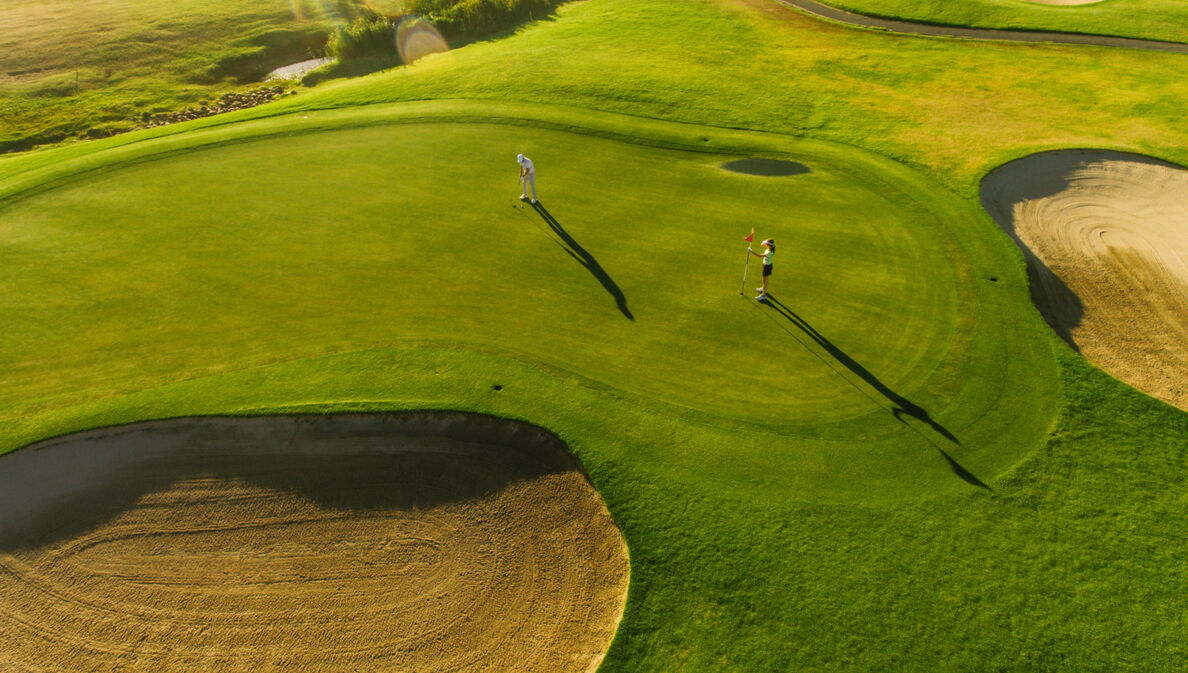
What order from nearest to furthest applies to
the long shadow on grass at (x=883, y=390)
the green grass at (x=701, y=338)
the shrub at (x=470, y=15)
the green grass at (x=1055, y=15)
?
the green grass at (x=701, y=338) < the long shadow on grass at (x=883, y=390) < the green grass at (x=1055, y=15) < the shrub at (x=470, y=15)

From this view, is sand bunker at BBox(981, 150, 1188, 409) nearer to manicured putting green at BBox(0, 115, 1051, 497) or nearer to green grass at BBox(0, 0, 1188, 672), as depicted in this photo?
green grass at BBox(0, 0, 1188, 672)

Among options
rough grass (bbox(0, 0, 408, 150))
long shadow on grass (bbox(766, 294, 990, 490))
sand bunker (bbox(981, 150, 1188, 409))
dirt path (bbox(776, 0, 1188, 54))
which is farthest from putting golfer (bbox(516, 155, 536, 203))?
dirt path (bbox(776, 0, 1188, 54))

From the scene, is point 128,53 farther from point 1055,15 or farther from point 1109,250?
point 1055,15

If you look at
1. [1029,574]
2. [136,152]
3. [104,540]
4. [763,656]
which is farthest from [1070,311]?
[136,152]

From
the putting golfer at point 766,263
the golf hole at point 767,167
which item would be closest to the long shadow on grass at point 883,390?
the putting golfer at point 766,263

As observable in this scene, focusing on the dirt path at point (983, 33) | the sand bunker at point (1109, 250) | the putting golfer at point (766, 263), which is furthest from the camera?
the dirt path at point (983, 33)

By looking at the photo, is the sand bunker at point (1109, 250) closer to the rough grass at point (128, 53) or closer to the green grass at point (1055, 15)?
the green grass at point (1055, 15)

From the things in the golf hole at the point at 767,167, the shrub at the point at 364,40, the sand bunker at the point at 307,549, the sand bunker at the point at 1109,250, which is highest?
the shrub at the point at 364,40
